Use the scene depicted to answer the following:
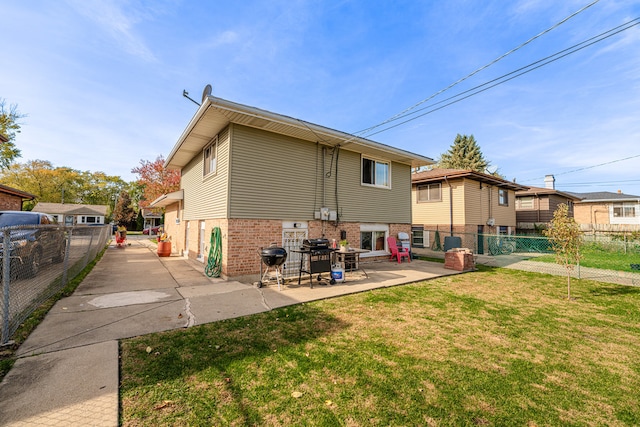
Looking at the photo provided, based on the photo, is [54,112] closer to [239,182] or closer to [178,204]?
[178,204]

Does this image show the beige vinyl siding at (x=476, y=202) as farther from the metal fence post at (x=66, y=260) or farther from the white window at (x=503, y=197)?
the metal fence post at (x=66, y=260)

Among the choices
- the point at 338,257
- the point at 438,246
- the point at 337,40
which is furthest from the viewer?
the point at 438,246

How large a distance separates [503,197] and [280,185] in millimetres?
18344

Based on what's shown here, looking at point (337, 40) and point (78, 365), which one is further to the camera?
point (337, 40)

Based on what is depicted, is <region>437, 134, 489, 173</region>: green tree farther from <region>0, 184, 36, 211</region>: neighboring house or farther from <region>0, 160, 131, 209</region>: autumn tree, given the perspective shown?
<region>0, 160, 131, 209</region>: autumn tree

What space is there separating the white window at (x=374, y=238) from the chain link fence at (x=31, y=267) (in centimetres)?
923

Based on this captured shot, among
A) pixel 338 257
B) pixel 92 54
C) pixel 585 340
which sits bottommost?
pixel 585 340

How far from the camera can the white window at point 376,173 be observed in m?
11.2

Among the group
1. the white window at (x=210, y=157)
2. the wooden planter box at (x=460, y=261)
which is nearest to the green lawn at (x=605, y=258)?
the wooden planter box at (x=460, y=261)

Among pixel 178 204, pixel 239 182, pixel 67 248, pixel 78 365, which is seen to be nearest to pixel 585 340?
pixel 78 365

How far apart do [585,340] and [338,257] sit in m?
5.81

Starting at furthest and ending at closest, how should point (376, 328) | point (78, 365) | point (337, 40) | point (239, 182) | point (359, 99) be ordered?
point (359, 99) < point (337, 40) < point (239, 182) < point (376, 328) < point (78, 365)

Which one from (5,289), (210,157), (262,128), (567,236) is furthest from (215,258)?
(567,236)

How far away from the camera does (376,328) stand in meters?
4.15
